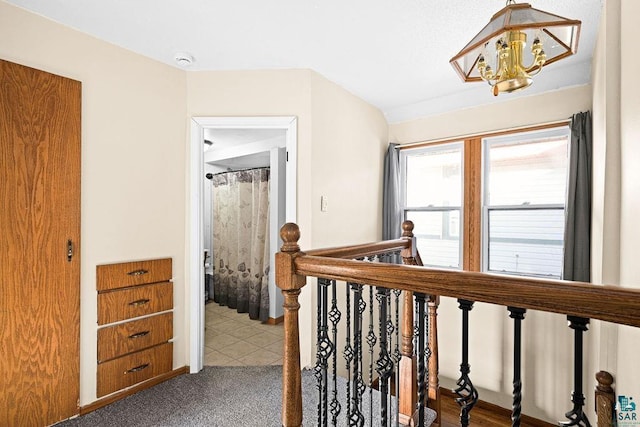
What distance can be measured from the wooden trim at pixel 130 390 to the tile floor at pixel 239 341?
0.30m

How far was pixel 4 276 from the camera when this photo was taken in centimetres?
175

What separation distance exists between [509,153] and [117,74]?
335 cm

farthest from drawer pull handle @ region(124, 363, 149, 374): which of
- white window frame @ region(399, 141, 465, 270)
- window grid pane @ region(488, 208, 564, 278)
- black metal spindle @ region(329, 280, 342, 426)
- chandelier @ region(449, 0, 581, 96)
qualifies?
window grid pane @ region(488, 208, 564, 278)

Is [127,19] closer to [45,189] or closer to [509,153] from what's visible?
[45,189]

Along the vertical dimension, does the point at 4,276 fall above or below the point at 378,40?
below

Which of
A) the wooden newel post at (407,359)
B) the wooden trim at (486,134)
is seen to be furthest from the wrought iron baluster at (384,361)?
the wooden trim at (486,134)

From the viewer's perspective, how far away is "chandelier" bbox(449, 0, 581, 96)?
3.66ft

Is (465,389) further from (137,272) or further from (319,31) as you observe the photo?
(137,272)

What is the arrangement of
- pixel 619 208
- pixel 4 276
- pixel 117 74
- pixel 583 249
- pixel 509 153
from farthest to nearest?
1. pixel 509 153
2. pixel 583 249
3. pixel 117 74
4. pixel 4 276
5. pixel 619 208

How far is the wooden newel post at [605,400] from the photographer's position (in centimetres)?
149

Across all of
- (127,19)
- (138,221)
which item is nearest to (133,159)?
(138,221)

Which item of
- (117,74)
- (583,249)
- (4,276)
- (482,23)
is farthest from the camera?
(583,249)

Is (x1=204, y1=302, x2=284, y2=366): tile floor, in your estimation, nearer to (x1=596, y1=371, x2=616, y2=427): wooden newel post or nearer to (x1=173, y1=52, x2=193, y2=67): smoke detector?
(x1=596, y1=371, x2=616, y2=427): wooden newel post

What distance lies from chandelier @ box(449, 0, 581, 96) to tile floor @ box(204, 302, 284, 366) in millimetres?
2629
